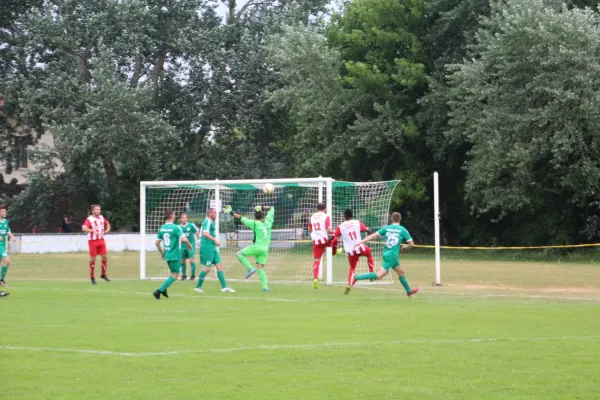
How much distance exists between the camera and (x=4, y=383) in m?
9.34

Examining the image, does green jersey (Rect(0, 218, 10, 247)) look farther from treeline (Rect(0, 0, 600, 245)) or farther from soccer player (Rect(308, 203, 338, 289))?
treeline (Rect(0, 0, 600, 245))

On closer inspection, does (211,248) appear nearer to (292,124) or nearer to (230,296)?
(230,296)

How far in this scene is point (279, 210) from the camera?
1253 inches

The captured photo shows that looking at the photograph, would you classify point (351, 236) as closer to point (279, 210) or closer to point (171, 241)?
point (171, 241)

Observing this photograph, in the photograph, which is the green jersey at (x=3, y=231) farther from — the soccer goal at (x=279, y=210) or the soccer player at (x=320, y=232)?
the soccer player at (x=320, y=232)

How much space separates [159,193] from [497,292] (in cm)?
1372

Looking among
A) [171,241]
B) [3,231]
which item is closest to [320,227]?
[171,241]

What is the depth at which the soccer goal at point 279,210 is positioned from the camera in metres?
27.4

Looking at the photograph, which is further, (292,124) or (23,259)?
(292,124)

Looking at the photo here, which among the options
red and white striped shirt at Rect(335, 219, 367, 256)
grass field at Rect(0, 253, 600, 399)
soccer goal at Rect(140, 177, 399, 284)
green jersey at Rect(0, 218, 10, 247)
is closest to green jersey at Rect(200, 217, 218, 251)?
grass field at Rect(0, 253, 600, 399)

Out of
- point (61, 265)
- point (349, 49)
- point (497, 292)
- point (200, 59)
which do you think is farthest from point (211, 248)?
point (200, 59)

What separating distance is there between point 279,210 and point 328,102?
1411 cm

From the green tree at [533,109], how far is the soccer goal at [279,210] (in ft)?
25.9

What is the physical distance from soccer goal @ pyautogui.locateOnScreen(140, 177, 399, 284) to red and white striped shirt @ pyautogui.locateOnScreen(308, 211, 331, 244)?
2.63 m
